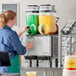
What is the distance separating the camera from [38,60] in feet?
8.18

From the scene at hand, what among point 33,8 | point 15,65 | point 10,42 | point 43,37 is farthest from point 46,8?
point 15,65

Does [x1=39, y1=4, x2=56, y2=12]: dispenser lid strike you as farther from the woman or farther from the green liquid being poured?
the woman

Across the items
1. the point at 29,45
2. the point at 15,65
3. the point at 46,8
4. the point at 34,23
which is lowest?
the point at 15,65

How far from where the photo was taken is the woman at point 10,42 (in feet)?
7.64

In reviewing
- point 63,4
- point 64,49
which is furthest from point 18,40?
point 63,4

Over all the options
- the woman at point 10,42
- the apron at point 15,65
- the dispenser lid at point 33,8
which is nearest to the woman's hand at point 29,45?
the woman at point 10,42


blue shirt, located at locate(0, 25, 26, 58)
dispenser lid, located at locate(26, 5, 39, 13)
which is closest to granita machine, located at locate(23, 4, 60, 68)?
dispenser lid, located at locate(26, 5, 39, 13)

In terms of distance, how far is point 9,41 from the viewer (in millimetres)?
2332

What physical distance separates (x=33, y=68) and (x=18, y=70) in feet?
0.42

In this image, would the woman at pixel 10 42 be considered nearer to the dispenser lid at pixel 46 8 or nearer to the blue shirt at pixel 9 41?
the blue shirt at pixel 9 41

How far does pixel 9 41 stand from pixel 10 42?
11mm

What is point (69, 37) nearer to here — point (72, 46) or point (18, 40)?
point (72, 46)

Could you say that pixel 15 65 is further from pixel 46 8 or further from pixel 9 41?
pixel 46 8

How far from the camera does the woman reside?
7.64ft
